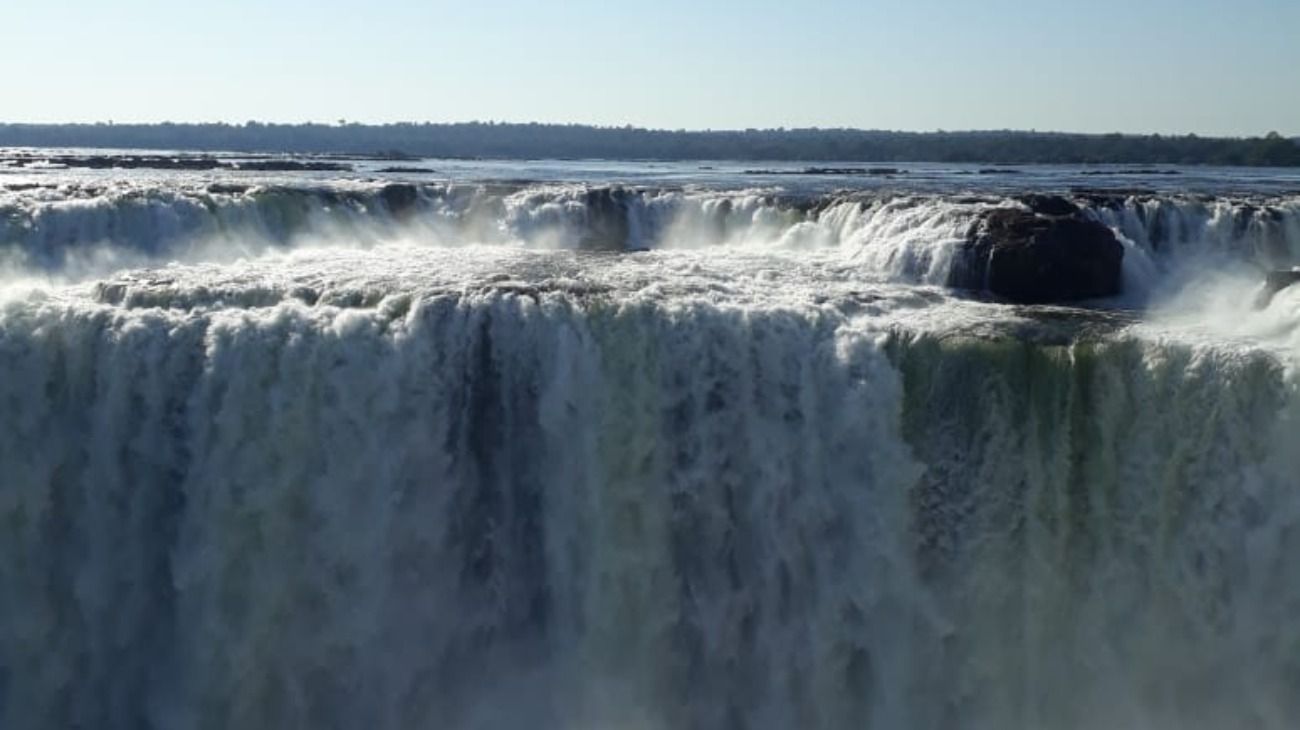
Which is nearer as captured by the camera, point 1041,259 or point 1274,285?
point 1274,285

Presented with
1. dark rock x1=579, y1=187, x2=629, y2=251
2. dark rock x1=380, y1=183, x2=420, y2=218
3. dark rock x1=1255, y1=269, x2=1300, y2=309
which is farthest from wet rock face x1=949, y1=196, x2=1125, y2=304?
dark rock x1=380, y1=183, x2=420, y2=218

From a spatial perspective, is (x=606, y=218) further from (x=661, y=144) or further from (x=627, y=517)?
(x=661, y=144)

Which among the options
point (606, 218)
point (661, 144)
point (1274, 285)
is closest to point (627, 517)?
point (1274, 285)

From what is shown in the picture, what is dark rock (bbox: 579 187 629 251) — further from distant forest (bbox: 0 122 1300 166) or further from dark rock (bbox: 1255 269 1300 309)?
distant forest (bbox: 0 122 1300 166)

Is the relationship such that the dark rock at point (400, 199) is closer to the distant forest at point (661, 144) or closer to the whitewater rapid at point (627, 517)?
the whitewater rapid at point (627, 517)

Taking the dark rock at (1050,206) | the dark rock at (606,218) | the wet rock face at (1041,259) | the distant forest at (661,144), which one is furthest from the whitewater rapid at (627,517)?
the distant forest at (661,144)

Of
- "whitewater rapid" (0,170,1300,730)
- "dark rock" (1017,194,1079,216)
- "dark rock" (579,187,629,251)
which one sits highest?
"dark rock" (1017,194,1079,216)

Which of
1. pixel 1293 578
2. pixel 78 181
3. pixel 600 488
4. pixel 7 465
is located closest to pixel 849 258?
pixel 600 488
